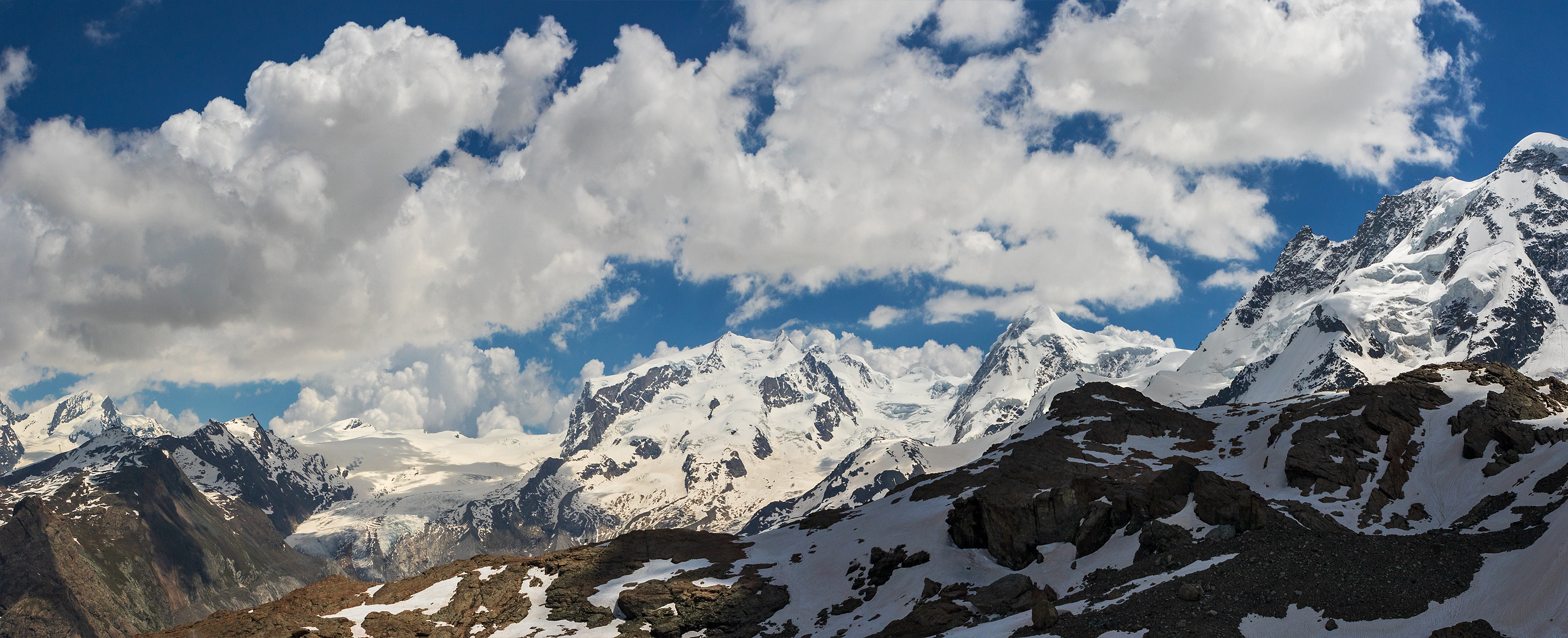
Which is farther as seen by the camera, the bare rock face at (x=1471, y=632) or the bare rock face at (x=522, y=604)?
the bare rock face at (x=522, y=604)

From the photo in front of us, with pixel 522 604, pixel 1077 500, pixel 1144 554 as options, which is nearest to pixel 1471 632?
pixel 1144 554

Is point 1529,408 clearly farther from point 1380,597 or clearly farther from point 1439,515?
point 1380,597

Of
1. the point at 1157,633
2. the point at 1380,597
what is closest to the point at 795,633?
the point at 1157,633

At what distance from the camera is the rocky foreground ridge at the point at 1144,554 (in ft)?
165

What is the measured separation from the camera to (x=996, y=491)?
102m

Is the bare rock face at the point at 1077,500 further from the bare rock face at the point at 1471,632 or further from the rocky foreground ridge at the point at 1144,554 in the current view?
the bare rock face at the point at 1471,632

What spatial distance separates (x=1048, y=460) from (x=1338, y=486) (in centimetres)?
3763

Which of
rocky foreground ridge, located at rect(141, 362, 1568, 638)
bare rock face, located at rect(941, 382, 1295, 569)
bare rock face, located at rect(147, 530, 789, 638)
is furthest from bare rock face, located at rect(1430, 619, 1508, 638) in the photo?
bare rock face, located at rect(147, 530, 789, 638)

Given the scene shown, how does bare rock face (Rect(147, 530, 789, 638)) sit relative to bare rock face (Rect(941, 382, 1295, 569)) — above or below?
below

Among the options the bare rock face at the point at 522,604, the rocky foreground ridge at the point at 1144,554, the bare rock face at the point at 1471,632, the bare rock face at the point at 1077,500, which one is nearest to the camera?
the bare rock face at the point at 1471,632

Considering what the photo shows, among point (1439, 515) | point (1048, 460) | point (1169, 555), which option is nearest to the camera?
point (1169, 555)

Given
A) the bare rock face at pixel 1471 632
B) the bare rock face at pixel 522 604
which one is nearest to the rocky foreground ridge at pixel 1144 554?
the bare rock face at pixel 1471 632

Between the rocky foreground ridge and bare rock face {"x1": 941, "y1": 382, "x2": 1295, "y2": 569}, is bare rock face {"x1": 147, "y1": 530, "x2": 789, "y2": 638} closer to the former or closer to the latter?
the rocky foreground ridge

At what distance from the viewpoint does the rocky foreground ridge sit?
5025 centimetres
